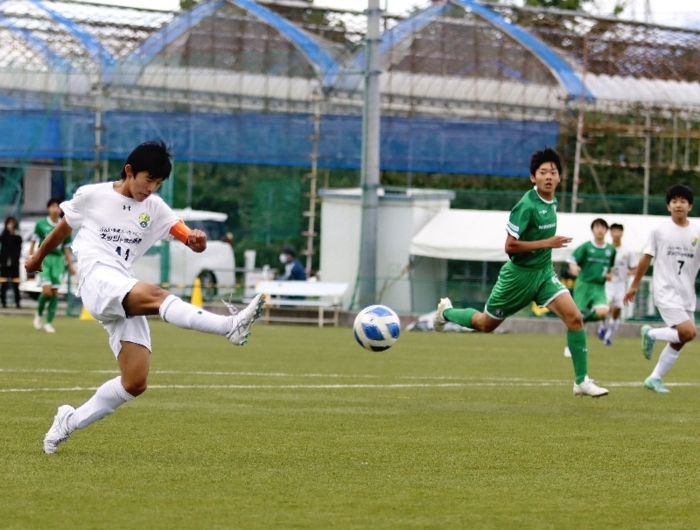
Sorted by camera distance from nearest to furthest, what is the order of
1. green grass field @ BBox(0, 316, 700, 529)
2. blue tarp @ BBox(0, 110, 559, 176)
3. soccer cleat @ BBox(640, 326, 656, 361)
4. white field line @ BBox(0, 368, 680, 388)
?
green grass field @ BBox(0, 316, 700, 529)
soccer cleat @ BBox(640, 326, 656, 361)
white field line @ BBox(0, 368, 680, 388)
blue tarp @ BBox(0, 110, 559, 176)

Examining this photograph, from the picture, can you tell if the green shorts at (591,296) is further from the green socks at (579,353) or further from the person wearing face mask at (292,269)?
the person wearing face mask at (292,269)

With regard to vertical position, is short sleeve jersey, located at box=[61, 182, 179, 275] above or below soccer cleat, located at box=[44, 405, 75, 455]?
above

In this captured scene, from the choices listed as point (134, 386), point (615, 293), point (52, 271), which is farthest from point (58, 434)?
point (615, 293)

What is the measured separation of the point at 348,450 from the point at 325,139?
2778 centimetres

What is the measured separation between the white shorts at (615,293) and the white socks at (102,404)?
54.8ft

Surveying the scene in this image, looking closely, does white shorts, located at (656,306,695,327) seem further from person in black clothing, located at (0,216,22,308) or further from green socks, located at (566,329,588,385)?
person in black clothing, located at (0,216,22,308)

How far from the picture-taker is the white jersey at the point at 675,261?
42.6ft

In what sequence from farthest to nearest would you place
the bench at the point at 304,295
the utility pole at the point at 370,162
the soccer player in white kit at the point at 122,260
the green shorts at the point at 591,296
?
the utility pole at the point at 370,162 → the bench at the point at 304,295 → the green shorts at the point at 591,296 → the soccer player in white kit at the point at 122,260

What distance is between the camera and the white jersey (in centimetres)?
1298

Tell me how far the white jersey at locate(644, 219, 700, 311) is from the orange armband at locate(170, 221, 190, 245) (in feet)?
20.6

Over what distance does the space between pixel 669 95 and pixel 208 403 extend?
3066 centimetres

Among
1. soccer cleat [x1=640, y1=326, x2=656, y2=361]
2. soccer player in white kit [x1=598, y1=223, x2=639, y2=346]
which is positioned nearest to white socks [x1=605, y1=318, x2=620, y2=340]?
soccer player in white kit [x1=598, y1=223, x2=639, y2=346]

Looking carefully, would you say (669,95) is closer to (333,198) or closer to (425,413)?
(333,198)

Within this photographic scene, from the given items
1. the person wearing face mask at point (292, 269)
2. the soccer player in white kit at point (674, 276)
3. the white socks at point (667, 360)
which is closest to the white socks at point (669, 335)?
the soccer player in white kit at point (674, 276)
